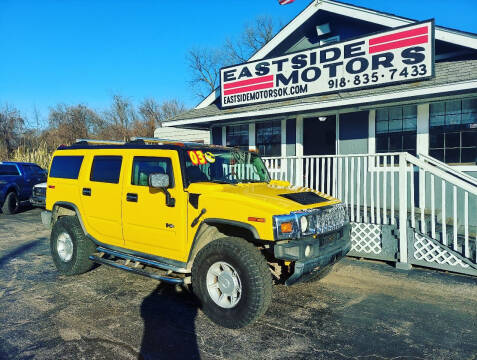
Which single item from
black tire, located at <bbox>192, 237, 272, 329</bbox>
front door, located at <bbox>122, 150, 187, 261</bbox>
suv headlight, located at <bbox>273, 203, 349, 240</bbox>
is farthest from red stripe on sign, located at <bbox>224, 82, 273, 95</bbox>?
black tire, located at <bbox>192, 237, 272, 329</bbox>

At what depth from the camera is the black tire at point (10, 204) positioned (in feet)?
42.1

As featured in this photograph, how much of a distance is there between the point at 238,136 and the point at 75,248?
303 inches

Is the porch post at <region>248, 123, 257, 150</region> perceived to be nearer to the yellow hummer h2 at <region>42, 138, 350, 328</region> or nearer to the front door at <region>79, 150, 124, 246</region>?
the yellow hummer h2 at <region>42, 138, 350, 328</region>

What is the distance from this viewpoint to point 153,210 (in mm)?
4473

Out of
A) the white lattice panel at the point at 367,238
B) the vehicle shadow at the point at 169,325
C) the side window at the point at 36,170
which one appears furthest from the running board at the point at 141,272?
the side window at the point at 36,170

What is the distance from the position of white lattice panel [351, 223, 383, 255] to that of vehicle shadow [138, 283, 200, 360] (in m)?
3.51

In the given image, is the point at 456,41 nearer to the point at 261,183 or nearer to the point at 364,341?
the point at 261,183

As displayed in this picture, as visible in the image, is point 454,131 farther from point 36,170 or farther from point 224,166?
point 36,170

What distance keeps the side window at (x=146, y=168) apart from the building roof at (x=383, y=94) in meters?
5.15

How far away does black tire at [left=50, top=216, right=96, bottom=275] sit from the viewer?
17.4 ft

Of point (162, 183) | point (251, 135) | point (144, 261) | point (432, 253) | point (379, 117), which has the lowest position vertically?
point (432, 253)

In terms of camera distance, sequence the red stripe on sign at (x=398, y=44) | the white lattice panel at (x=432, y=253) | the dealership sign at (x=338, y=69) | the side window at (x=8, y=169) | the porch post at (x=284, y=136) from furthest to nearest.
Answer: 1. the side window at (x=8, y=169)
2. the porch post at (x=284, y=136)
3. the dealership sign at (x=338, y=69)
4. the red stripe on sign at (x=398, y=44)
5. the white lattice panel at (x=432, y=253)

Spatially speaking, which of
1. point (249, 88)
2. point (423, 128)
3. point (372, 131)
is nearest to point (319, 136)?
point (372, 131)

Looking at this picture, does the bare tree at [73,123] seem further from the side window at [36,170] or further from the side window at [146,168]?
the side window at [146,168]
